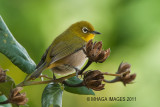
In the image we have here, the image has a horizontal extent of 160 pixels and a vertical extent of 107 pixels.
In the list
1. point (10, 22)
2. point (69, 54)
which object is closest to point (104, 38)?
point (10, 22)

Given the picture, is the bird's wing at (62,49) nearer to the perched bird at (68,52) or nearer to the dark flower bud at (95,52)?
the perched bird at (68,52)

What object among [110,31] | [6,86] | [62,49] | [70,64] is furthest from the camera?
[110,31]

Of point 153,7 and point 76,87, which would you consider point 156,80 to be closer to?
point 153,7

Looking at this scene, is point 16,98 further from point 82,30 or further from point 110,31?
point 110,31

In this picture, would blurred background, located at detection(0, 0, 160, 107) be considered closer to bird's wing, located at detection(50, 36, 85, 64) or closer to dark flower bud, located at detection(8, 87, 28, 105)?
bird's wing, located at detection(50, 36, 85, 64)

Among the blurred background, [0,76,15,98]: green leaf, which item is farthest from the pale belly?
the blurred background

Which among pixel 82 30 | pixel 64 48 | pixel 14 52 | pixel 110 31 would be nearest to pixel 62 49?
pixel 64 48

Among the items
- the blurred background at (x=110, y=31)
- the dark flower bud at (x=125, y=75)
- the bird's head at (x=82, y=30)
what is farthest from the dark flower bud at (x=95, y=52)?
the blurred background at (x=110, y=31)
